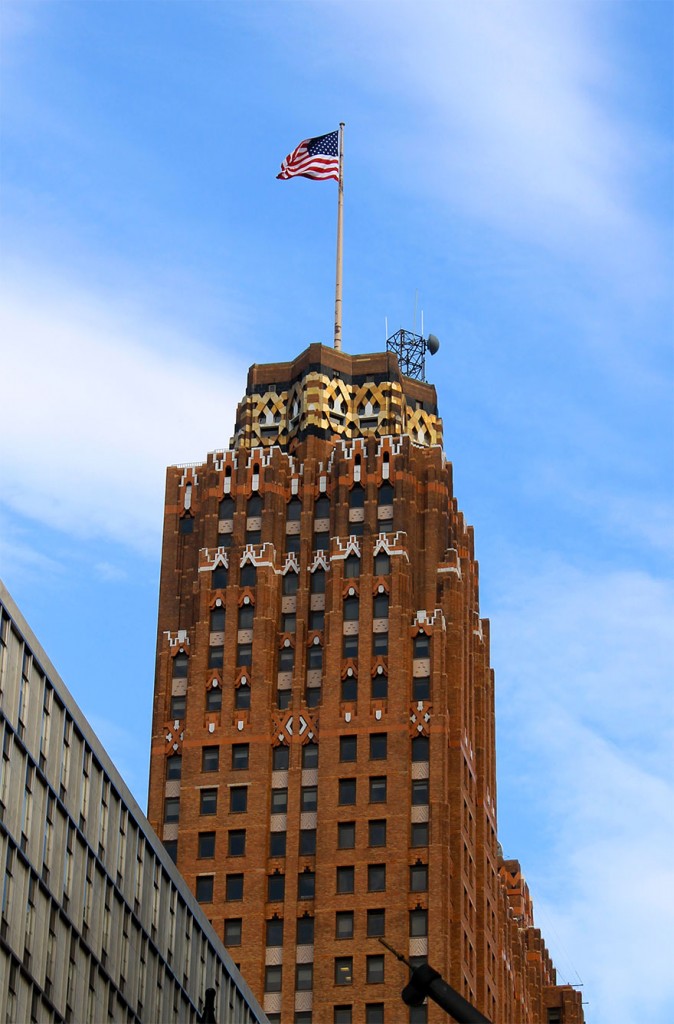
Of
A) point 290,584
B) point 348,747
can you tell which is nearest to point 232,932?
point 348,747

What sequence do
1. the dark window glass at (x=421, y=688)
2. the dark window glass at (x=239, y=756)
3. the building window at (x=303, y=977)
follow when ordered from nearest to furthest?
the building window at (x=303, y=977) < the dark window glass at (x=239, y=756) < the dark window glass at (x=421, y=688)

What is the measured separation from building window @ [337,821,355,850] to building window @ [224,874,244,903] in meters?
6.88

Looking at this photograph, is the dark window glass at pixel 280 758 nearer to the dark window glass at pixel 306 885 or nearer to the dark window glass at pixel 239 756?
the dark window glass at pixel 239 756

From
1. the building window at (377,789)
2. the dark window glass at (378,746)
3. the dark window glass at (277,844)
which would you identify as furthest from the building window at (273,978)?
the dark window glass at (378,746)

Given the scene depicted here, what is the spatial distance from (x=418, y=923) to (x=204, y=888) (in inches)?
565

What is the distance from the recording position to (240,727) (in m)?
139

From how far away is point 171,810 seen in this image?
453 feet

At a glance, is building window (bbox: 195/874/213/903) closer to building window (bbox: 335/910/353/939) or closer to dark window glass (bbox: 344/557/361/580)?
building window (bbox: 335/910/353/939)

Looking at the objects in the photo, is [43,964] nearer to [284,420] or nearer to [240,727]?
[240,727]

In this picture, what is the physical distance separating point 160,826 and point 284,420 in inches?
1369

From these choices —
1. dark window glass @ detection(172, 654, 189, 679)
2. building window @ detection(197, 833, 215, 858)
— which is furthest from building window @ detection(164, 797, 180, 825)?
dark window glass @ detection(172, 654, 189, 679)

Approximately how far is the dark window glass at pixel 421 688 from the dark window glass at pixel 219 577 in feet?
52.4

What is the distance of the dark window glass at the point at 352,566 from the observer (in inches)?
5640

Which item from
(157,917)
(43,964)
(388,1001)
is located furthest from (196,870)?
(43,964)
